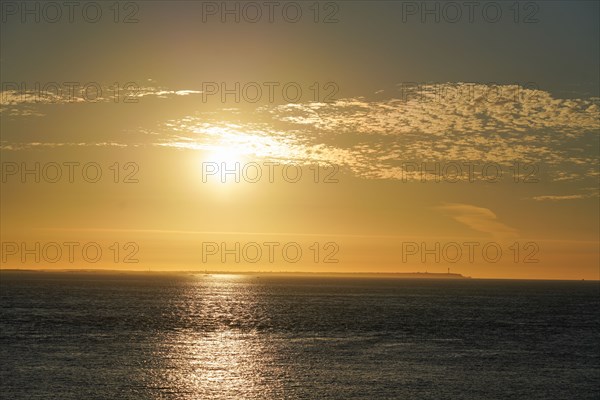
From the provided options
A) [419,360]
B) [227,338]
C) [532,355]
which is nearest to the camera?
[419,360]

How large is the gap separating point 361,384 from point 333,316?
82.8 meters

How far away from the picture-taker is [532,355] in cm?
8419

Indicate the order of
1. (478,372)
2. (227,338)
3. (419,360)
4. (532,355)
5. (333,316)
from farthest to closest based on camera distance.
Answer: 1. (333,316)
2. (227,338)
3. (532,355)
4. (419,360)
5. (478,372)

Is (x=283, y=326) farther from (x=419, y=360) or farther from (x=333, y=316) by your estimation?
(x=419, y=360)

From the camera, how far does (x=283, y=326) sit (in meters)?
117

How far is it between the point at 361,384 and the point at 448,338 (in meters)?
43.9

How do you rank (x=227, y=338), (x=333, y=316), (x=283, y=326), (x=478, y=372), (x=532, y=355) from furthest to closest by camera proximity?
(x=333, y=316), (x=283, y=326), (x=227, y=338), (x=532, y=355), (x=478, y=372)

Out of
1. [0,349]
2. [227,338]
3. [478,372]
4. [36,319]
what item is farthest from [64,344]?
[478,372]

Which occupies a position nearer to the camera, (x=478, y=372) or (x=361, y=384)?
(x=361, y=384)

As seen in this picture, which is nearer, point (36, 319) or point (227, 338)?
point (227, 338)

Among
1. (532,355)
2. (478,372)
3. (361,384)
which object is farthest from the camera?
(532,355)

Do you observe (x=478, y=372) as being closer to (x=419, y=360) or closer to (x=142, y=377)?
(x=419, y=360)

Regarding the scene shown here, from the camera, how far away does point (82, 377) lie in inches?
2431

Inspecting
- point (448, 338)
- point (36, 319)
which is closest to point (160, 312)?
point (36, 319)
